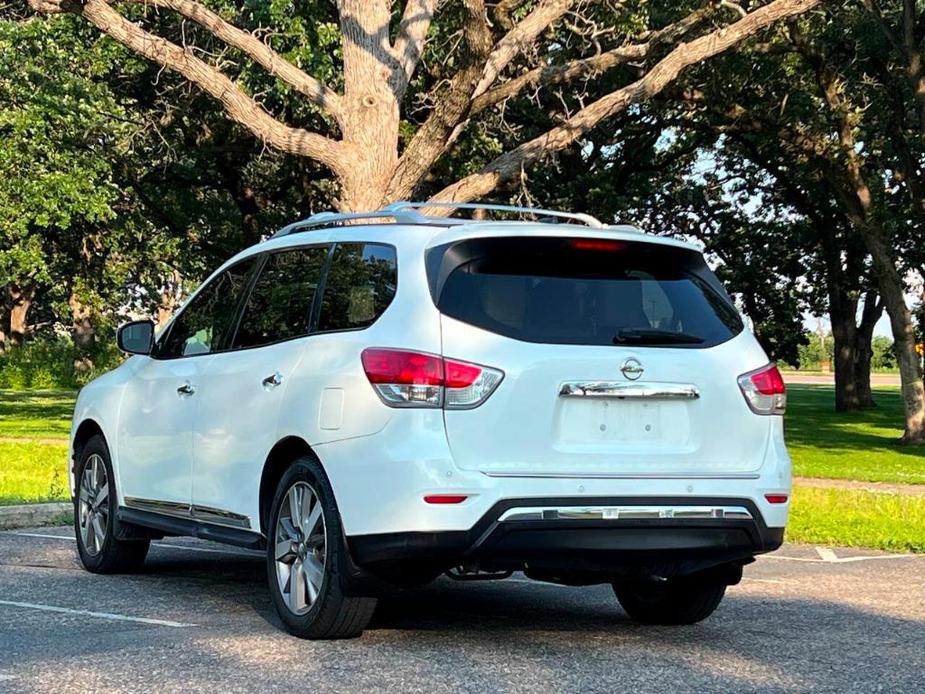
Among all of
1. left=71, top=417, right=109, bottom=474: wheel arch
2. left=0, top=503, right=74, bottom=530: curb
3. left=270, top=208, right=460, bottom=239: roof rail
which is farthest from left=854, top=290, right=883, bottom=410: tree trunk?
left=270, top=208, right=460, bottom=239: roof rail

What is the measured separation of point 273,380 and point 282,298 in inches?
23.7

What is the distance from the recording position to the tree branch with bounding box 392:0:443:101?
61.4 ft

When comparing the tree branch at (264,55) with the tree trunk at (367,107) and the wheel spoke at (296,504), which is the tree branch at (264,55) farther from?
the wheel spoke at (296,504)

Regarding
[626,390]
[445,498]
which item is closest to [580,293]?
[626,390]

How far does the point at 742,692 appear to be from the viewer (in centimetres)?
583

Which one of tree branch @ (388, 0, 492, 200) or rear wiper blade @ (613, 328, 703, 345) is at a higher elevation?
tree branch @ (388, 0, 492, 200)

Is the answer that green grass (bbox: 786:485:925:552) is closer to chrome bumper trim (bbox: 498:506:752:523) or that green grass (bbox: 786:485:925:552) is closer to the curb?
chrome bumper trim (bbox: 498:506:752:523)

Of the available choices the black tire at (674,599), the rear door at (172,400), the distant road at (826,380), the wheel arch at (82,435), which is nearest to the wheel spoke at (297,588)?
the rear door at (172,400)

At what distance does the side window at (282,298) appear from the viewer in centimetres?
751

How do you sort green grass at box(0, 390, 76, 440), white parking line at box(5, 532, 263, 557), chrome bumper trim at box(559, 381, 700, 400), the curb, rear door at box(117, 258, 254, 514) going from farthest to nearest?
green grass at box(0, 390, 76, 440)
the curb
white parking line at box(5, 532, 263, 557)
rear door at box(117, 258, 254, 514)
chrome bumper trim at box(559, 381, 700, 400)

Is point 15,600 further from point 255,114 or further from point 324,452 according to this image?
point 255,114

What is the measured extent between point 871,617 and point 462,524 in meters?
2.77

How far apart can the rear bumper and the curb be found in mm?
6301

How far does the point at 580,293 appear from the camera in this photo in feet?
22.3
